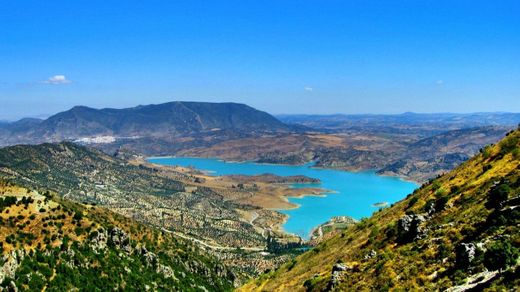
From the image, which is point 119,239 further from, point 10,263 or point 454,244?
point 454,244

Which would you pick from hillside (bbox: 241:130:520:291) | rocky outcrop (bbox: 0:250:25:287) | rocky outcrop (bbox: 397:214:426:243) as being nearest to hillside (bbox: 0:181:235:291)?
rocky outcrop (bbox: 0:250:25:287)

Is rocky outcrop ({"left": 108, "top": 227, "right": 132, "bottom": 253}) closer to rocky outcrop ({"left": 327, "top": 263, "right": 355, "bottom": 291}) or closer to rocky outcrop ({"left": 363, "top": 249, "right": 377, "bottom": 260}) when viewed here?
rocky outcrop ({"left": 327, "top": 263, "right": 355, "bottom": 291})

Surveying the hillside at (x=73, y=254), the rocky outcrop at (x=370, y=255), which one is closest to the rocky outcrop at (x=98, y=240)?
the hillside at (x=73, y=254)

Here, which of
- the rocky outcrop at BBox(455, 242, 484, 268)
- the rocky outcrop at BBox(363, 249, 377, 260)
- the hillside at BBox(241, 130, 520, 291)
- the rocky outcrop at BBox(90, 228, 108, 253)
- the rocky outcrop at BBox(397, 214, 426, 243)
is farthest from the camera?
the rocky outcrop at BBox(90, 228, 108, 253)

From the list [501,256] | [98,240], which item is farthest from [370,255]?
[98,240]

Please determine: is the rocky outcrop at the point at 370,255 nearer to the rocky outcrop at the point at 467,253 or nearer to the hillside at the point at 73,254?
the rocky outcrop at the point at 467,253

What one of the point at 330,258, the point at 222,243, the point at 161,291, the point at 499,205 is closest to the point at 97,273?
the point at 161,291
